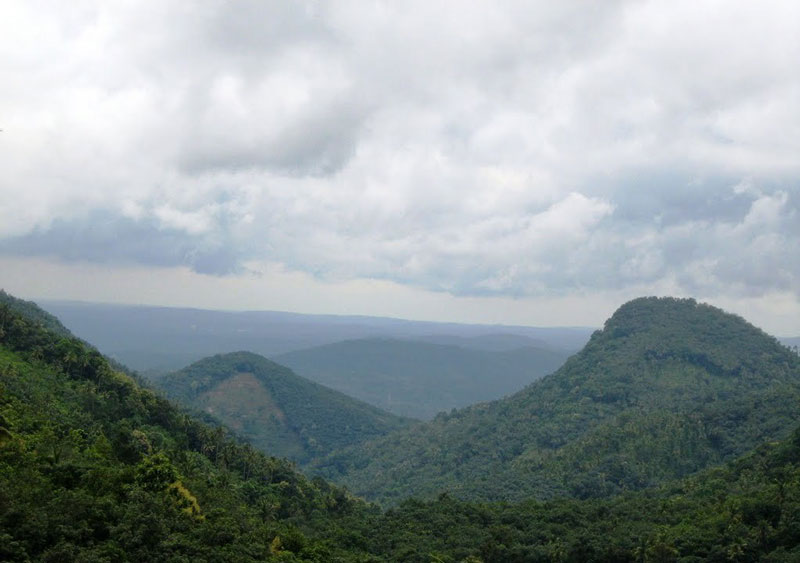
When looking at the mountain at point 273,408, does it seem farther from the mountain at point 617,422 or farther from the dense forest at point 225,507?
the dense forest at point 225,507

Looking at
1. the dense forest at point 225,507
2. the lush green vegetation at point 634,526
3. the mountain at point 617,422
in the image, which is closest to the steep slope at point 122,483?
the dense forest at point 225,507

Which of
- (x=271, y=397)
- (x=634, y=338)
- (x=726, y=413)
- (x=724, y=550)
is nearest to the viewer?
(x=724, y=550)

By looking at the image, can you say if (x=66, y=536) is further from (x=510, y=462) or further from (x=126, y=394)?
(x=510, y=462)

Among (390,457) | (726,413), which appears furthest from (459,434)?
(726,413)

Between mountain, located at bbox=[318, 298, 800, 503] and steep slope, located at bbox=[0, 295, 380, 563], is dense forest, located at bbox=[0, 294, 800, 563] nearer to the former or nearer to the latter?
steep slope, located at bbox=[0, 295, 380, 563]

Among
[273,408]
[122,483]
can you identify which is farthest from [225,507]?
[273,408]
